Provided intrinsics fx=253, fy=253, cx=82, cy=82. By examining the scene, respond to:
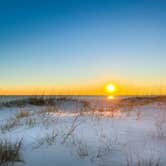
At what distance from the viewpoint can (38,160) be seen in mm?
3035

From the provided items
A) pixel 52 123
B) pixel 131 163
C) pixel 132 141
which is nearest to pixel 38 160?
pixel 131 163

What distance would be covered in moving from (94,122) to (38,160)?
6.74 feet

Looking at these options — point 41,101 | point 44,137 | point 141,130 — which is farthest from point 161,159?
point 41,101

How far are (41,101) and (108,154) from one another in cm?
993

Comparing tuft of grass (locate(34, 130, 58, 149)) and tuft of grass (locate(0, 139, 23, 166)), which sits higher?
tuft of grass (locate(34, 130, 58, 149))

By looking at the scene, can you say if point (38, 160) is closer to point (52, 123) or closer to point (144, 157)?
point (144, 157)

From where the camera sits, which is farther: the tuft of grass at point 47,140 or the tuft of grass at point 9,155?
the tuft of grass at point 47,140

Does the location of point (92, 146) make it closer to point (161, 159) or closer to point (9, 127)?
point (161, 159)

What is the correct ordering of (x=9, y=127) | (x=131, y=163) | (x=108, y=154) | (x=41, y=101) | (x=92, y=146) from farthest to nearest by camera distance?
1. (x=41, y=101)
2. (x=9, y=127)
3. (x=92, y=146)
4. (x=108, y=154)
5. (x=131, y=163)

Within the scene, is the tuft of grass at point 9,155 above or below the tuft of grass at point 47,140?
below

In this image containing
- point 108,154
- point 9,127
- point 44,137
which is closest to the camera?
point 108,154

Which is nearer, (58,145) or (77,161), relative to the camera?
(77,161)

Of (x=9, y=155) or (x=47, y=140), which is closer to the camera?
(x=9, y=155)

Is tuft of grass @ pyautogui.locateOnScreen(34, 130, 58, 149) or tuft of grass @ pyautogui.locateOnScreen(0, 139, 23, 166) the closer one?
tuft of grass @ pyautogui.locateOnScreen(0, 139, 23, 166)
